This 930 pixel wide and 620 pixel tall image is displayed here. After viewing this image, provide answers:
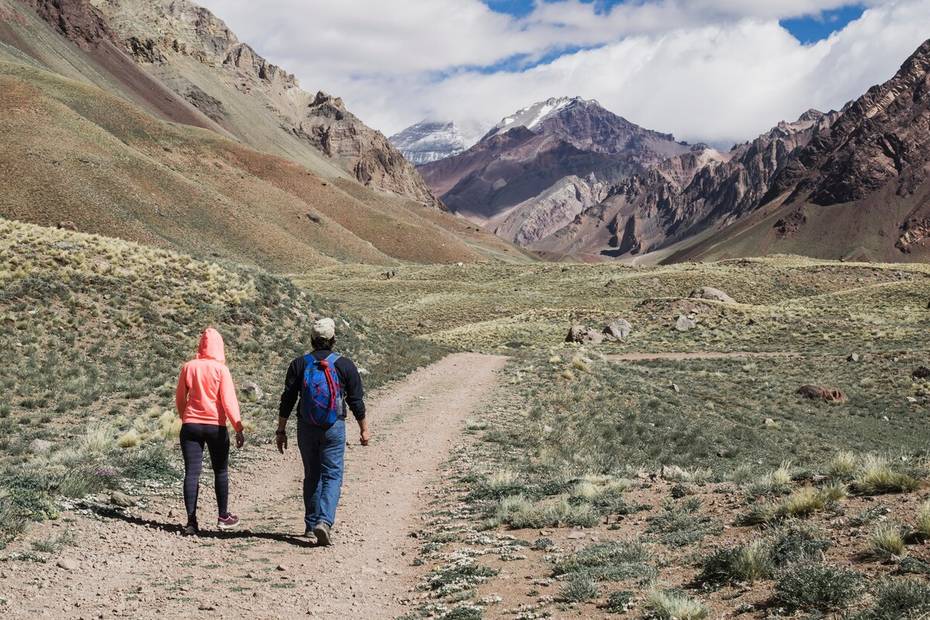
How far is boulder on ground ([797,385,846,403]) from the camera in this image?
2941 centimetres

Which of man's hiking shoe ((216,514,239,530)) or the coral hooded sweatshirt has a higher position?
the coral hooded sweatshirt

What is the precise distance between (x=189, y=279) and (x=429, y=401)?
516 inches

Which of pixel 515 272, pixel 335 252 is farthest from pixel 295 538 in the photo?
pixel 335 252

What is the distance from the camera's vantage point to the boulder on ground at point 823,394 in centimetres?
2941

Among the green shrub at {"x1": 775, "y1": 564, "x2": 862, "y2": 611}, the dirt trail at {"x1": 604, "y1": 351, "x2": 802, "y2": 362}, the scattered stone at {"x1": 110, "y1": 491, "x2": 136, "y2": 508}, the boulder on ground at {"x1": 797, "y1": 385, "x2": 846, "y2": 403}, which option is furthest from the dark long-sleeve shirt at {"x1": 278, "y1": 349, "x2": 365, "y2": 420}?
the dirt trail at {"x1": 604, "y1": 351, "x2": 802, "y2": 362}

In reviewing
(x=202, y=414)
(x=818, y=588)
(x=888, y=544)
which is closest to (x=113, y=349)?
(x=202, y=414)

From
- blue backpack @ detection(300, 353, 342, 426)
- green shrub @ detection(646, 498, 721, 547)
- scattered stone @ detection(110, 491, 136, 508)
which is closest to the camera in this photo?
green shrub @ detection(646, 498, 721, 547)

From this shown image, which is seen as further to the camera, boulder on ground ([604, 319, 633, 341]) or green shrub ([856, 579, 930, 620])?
boulder on ground ([604, 319, 633, 341])

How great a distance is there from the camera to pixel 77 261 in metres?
27.2

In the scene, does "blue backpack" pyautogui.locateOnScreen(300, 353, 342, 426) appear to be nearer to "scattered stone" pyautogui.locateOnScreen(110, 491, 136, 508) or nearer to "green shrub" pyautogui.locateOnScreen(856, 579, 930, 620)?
"scattered stone" pyautogui.locateOnScreen(110, 491, 136, 508)

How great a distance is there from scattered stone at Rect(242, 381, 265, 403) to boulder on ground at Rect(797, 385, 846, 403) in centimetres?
2235

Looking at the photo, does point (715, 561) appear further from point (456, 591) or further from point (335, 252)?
point (335, 252)

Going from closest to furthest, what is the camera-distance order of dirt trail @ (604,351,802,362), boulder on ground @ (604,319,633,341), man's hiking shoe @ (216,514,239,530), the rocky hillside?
man's hiking shoe @ (216,514,239,530)
dirt trail @ (604,351,802,362)
boulder on ground @ (604,319,633,341)
the rocky hillside

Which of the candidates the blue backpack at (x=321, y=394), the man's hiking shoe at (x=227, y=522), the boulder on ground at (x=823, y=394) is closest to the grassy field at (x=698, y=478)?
the boulder on ground at (x=823, y=394)
